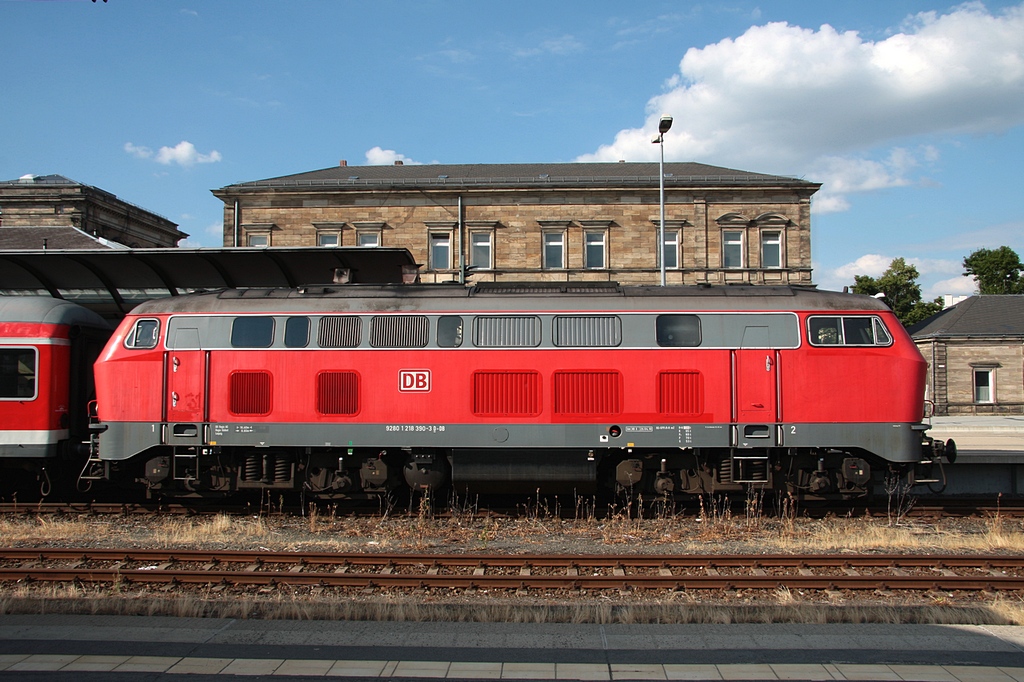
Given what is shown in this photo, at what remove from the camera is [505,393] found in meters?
12.1

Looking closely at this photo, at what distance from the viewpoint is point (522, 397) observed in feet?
39.5

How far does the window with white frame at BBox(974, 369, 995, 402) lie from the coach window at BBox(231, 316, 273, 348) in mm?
42818

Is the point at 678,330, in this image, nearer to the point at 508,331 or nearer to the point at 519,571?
the point at 508,331

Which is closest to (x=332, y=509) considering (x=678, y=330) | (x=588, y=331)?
(x=588, y=331)

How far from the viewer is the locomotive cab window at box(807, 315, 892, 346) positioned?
1205 cm

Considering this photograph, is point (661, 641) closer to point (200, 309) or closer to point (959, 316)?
point (200, 309)

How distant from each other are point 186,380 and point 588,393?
6.93 meters

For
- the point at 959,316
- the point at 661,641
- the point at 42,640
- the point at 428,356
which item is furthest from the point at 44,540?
the point at 959,316

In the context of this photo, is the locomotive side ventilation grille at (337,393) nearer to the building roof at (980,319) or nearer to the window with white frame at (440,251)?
the window with white frame at (440,251)

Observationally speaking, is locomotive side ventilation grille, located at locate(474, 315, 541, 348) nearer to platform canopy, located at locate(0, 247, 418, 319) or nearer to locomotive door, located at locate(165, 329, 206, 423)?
platform canopy, located at locate(0, 247, 418, 319)

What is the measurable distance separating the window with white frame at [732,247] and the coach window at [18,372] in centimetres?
3717

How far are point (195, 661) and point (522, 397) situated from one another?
692cm

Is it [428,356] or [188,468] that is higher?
[428,356]

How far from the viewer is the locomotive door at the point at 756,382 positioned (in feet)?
39.1
